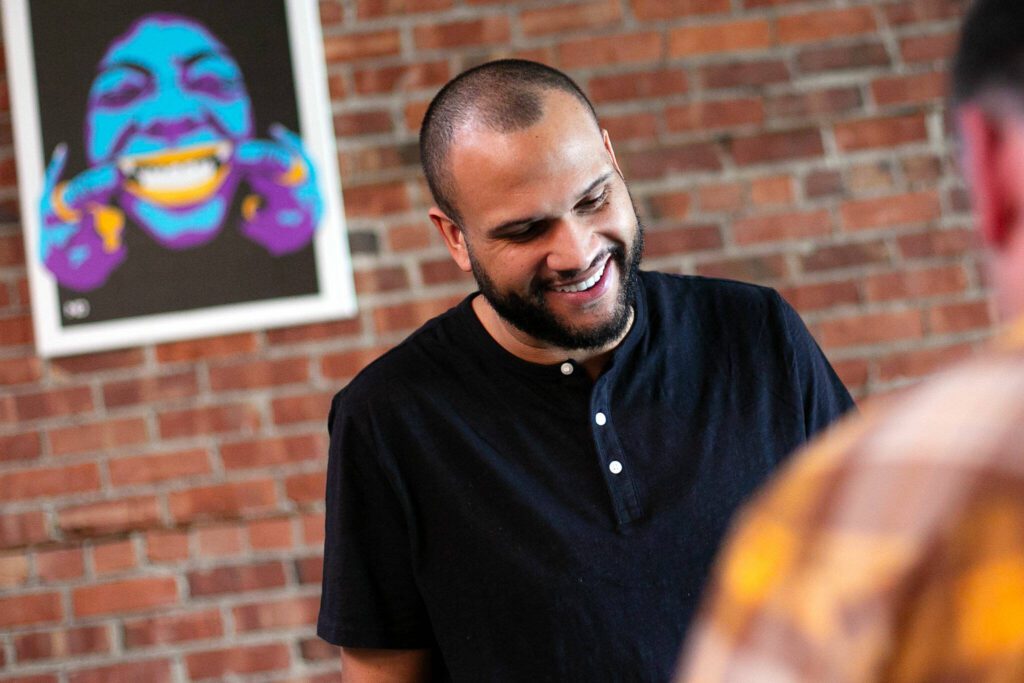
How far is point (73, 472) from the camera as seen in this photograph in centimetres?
244

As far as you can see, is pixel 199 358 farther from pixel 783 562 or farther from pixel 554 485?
pixel 783 562

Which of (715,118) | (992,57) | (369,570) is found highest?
(715,118)

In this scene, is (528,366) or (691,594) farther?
(528,366)

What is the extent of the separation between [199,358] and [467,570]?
1.17 metres

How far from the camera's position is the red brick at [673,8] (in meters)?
2.45

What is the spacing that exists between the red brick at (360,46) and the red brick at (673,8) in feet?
1.69

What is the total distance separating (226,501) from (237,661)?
0.33 metres

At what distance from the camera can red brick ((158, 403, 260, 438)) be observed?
95.7 inches

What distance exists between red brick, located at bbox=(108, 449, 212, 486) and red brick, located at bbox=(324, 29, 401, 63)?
882 millimetres

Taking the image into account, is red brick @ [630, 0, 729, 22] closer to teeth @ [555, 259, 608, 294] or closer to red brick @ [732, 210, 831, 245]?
red brick @ [732, 210, 831, 245]

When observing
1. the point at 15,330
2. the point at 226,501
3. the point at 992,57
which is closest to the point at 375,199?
the point at 226,501

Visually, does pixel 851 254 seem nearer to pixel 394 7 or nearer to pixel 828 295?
pixel 828 295

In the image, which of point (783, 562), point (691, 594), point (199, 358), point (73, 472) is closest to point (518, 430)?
point (691, 594)

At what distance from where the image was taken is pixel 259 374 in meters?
2.43
